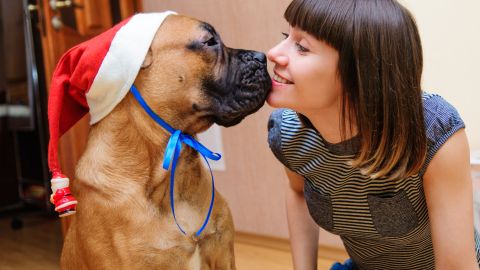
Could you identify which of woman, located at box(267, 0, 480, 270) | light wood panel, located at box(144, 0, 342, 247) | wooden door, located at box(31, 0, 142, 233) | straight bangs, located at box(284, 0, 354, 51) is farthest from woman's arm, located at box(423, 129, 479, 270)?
wooden door, located at box(31, 0, 142, 233)

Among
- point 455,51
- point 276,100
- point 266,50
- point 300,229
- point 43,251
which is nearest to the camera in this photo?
point 276,100

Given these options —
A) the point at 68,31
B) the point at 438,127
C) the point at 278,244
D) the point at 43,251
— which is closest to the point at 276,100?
the point at 438,127

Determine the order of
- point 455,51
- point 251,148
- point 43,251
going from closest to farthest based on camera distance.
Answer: point 455,51, point 251,148, point 43,251

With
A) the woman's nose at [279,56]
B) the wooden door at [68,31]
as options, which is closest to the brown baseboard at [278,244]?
the wooden door at [68,31]

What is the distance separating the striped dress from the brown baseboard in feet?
2.63

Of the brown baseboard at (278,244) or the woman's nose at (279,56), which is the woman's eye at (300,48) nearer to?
the woman's nose at (279,56)

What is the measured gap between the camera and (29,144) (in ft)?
11.8

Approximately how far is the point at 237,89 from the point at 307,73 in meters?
0.24

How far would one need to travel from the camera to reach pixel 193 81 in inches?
43.8

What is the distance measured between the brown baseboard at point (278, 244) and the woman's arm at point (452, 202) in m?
1.09

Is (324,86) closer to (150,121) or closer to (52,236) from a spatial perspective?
(150,121)

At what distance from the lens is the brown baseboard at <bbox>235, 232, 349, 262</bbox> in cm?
207

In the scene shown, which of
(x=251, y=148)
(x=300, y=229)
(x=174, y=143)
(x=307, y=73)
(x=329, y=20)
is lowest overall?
(x=251, y=148)

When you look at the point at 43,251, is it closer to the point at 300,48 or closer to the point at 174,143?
the point at 174,143
